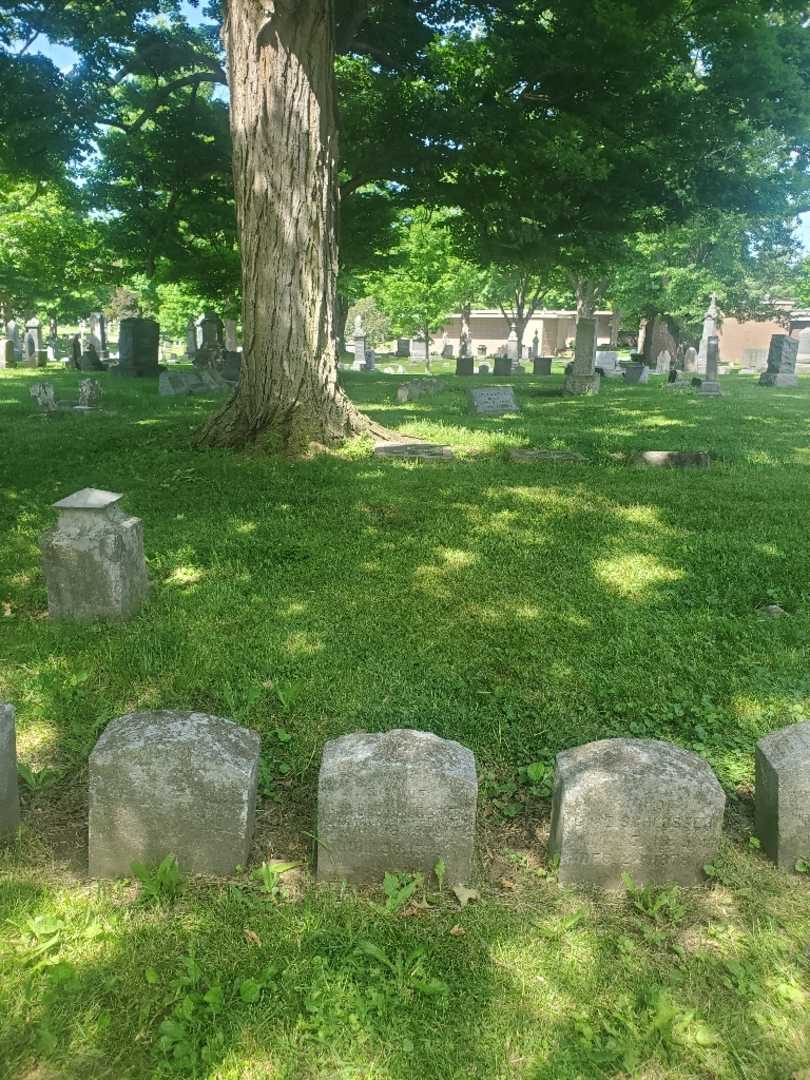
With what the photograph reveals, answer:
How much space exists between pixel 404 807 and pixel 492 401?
41.4 feet

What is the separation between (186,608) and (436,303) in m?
Answer: 37.0

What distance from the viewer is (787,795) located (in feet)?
8.95

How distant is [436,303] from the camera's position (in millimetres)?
39625

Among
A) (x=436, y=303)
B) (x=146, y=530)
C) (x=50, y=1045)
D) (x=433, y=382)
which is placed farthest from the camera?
(x=436, y=303)

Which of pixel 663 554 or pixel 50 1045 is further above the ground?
pixel 663 554

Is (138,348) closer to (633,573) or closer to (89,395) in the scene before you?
(89,395)

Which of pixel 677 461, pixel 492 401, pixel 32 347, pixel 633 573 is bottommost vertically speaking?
pixel 633 573

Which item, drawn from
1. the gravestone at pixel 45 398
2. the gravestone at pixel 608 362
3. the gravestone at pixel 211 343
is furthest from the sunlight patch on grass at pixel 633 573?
the gravestone at pixel 608 362

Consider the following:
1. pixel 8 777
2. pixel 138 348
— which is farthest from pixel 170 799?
pixel 138 348

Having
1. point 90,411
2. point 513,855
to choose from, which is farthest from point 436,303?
point 513,855

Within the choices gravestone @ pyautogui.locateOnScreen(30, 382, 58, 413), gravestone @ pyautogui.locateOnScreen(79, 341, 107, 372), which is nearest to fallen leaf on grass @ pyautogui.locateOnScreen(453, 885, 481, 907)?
gravestone @ pyautogui.locateOnScreen(30, 382, 58, 413)

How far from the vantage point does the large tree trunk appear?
8.69 m

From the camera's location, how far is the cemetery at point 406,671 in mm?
2240

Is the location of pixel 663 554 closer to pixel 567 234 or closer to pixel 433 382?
pixel 567 234
